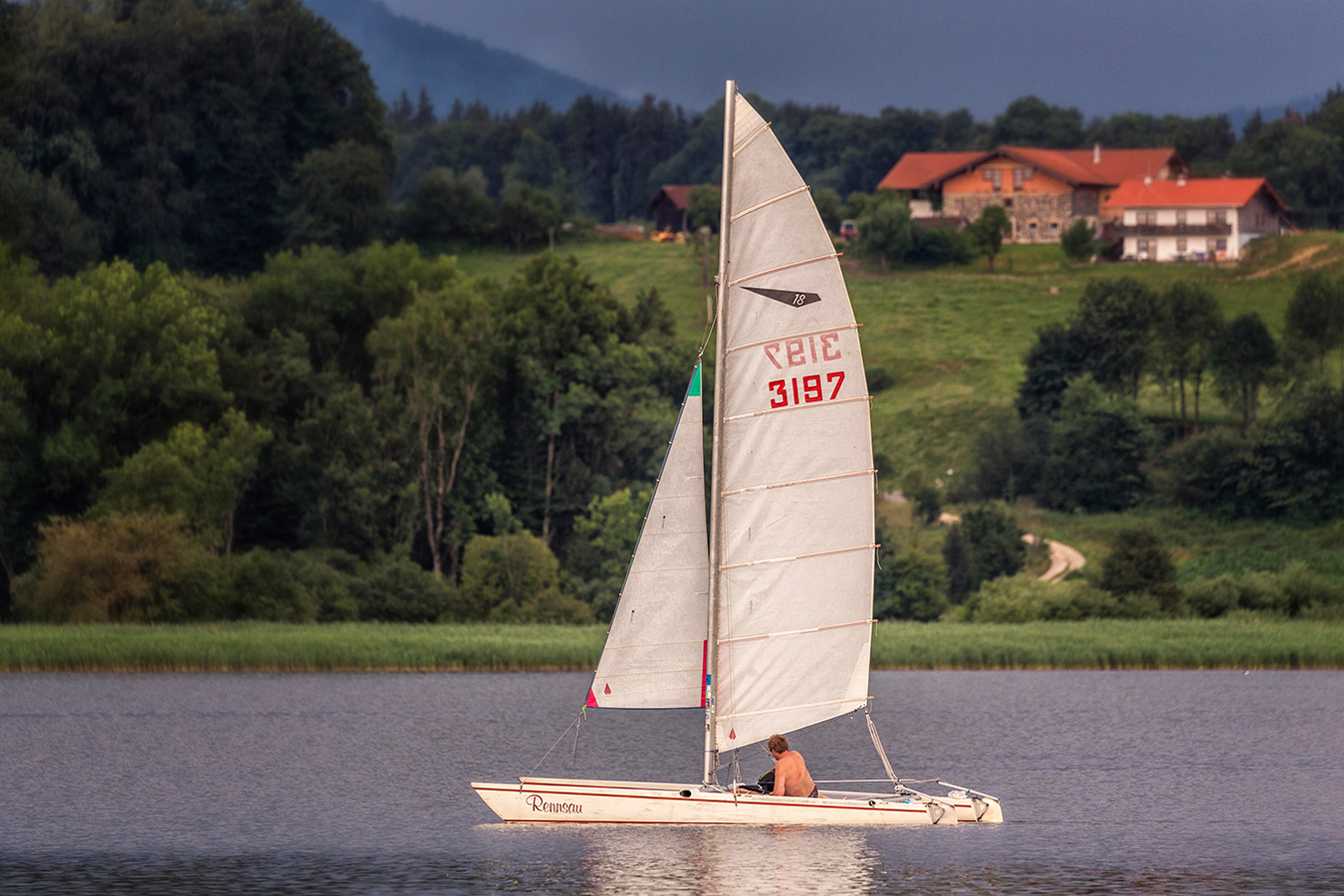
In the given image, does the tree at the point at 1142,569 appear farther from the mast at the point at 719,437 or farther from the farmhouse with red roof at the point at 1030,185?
the farmhouse with red roof at the point at 1030,185

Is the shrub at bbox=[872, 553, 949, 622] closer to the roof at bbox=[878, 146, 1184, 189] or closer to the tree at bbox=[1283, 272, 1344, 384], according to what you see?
the tree at bbox=[1283, 272, 1344, 384]

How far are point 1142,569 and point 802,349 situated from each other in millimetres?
52198

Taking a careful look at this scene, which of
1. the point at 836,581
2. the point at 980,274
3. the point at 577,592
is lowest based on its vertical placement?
the point at 577,592

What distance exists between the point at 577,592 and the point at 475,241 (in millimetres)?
86762

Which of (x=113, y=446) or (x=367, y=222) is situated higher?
(x=367, y=222)

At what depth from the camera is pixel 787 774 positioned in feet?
104

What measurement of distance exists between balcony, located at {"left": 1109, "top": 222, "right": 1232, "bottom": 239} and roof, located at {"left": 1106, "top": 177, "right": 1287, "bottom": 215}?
6.79ft

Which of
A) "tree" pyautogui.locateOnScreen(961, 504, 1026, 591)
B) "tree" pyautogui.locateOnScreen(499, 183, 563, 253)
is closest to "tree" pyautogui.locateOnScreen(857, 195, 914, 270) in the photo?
"tree" pyautogui.locateOnScreen(499, 183, 563, 253)

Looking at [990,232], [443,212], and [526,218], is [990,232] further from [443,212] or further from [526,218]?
[443,212]

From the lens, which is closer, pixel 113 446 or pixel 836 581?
pixel 836 581

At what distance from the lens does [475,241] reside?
550 ft

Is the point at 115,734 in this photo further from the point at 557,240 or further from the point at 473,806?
the point at 557,240

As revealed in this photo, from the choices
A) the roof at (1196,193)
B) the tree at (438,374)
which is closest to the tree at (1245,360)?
the tree at (438,374)

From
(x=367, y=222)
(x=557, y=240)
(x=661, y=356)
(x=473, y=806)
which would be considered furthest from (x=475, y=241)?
(x=473, y=806)
